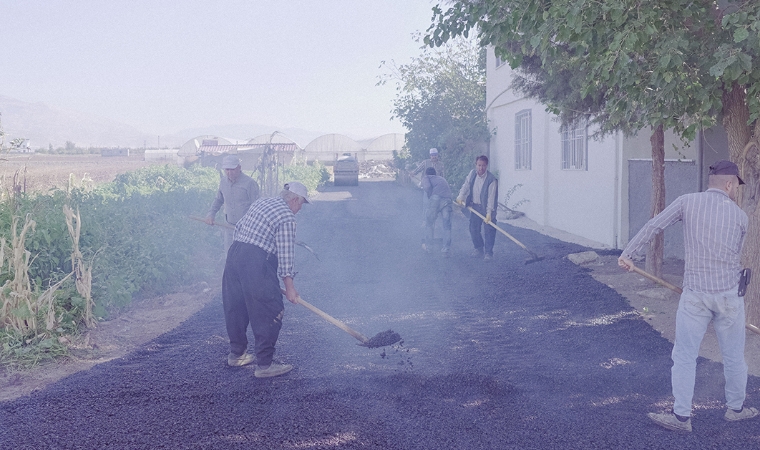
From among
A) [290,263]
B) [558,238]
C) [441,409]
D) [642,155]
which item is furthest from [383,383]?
[558,238]

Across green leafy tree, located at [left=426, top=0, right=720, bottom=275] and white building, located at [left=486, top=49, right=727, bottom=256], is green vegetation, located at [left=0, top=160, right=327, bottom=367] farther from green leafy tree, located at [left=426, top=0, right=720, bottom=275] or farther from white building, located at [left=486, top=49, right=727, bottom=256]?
white building, located at [left=486, top=49, right=727, bottom=256]

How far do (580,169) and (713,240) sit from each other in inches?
385

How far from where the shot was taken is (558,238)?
552 inches

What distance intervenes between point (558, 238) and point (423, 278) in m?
5.23

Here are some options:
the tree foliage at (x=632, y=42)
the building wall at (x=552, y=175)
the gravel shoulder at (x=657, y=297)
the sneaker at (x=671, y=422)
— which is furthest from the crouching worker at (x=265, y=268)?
the building wall at (x=552, y=175)

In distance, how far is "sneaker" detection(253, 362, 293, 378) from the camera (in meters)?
5.48

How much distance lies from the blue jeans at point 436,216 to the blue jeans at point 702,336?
7.21m

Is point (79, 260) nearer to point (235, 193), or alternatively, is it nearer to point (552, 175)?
point (235, 193)

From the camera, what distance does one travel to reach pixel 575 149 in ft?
47.2

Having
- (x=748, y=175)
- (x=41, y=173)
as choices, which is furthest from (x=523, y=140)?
(x=41, y=173)

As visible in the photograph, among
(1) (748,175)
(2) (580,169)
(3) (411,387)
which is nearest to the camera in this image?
(3) (411,387)

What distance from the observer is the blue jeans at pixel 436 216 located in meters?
11.7

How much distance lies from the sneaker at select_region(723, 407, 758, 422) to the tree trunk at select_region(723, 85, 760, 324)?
2047 mm

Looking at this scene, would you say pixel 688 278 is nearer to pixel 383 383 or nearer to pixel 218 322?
pixel 383 383
